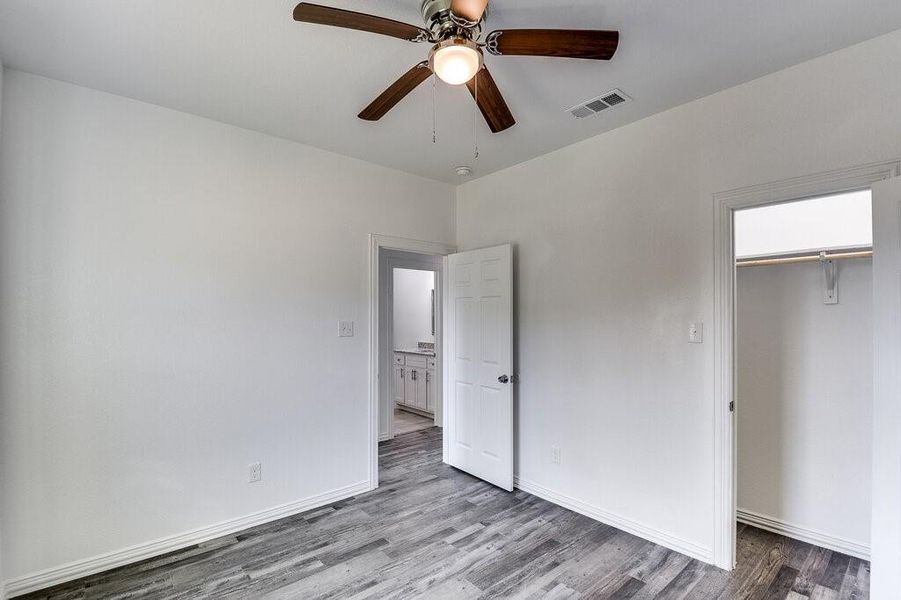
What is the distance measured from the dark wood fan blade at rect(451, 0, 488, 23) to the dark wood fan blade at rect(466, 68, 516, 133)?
199 millimetres

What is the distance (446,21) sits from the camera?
4.99 ft

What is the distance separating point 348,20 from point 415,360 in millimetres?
4952

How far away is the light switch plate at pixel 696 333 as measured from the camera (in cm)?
252

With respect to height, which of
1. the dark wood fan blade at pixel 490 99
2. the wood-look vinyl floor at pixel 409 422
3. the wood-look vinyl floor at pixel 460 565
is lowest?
the wood-look vinyl floor at pixel 409 422

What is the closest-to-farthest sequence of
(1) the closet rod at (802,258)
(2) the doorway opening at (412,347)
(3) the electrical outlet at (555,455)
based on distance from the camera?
1. (1) the closet rod at (802,258)
2. (3) the electrical outlet at (555,455)
3. (2) the doorway opening at (412,347)

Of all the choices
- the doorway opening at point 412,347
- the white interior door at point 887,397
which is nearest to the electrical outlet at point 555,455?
the white interior door at point 887,397

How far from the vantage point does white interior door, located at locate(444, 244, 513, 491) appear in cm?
351

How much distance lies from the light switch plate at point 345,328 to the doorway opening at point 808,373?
264 cm

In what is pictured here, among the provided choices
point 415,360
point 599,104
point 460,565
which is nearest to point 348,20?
point 599,104

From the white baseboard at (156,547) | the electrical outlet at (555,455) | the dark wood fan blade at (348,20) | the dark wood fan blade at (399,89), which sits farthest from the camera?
the electrical outlet at (555,455)

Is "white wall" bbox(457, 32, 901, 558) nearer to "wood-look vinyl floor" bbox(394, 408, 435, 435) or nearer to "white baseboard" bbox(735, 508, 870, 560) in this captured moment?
"white baseboard" bbox(735, 508, 870, 560)

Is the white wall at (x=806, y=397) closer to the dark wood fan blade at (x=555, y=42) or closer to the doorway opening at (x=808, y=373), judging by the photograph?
the doorway opening at (x=808, y=373)

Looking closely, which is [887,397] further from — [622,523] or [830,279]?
[622,523]

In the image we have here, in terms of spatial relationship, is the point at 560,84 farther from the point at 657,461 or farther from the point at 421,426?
the point at 421,426
